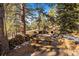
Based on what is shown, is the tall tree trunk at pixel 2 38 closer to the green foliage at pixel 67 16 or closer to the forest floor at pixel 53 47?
the forest floor at pixel 53 47

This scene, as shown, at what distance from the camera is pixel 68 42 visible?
2357 mm

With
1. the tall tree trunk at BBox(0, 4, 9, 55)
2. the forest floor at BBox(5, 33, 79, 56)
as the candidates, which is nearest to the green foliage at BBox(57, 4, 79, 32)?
the forest floor at BBox(5, 33, 79, 56)

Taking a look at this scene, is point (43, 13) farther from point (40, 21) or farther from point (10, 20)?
point (10, 20)

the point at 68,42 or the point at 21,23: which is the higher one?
the point at 21,23

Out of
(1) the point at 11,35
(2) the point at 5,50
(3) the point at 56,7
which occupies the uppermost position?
(3) the point at 56,7

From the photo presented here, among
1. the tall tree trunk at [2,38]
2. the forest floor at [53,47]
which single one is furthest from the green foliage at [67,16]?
the tall tree trunk at [2,38]

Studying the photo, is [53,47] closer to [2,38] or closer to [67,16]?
[67,16]

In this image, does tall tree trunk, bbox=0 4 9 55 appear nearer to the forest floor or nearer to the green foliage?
the forest floor

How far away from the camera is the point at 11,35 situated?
238 cm

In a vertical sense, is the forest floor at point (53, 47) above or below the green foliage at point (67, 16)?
below

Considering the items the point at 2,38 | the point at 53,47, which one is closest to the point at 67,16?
the point at 53,47

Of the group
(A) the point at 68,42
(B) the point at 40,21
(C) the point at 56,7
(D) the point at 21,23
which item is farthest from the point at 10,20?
(A) the point at 68,42

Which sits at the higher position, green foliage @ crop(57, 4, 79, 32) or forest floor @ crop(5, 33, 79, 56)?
green foliage @ crop(57, 4, 79, 32)

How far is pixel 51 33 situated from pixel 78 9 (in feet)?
1.23
